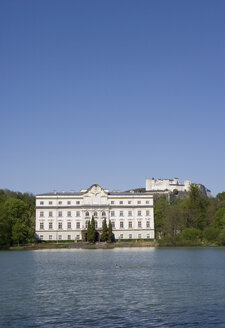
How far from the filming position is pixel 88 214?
85312 mm

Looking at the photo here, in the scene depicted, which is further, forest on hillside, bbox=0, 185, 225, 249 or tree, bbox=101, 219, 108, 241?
tree, bbox=101, 219, 108, 241

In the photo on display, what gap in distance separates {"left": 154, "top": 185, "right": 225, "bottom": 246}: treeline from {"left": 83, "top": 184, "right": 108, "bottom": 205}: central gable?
1425cm

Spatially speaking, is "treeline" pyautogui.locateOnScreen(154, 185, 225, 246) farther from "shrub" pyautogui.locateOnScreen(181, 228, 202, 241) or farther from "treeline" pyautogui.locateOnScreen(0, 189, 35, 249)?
"treeline" pyautogui.locateOnScreen(0, 189, 35, 249)

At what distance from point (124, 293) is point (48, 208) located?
6590 cm

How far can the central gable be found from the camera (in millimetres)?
85500

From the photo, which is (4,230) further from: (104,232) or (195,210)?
(195,210)

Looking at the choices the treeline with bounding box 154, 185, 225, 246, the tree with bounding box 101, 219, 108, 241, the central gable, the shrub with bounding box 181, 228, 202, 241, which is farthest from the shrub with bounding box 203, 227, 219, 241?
the central gable

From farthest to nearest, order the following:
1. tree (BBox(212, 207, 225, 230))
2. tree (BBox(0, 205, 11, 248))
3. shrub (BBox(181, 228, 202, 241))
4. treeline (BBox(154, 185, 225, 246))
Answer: shrub (BBox(181, 228, 202, 241)) → treeline (BBox(154, 185, 225, 246)) → tree (BBox(212, 207, 225, 230)) → tree (BBox(0, 205, 11, 248))

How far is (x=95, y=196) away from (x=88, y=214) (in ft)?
12.6

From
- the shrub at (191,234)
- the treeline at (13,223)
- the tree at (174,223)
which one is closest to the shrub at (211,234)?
the shrub at (191,234)

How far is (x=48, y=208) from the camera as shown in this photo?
84875 millimetres

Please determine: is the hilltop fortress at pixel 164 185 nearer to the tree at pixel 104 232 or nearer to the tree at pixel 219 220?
the tree at pixel 104 232

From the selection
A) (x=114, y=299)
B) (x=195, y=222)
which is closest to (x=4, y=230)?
(x=195, y=222)

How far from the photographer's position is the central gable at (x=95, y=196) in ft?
281
